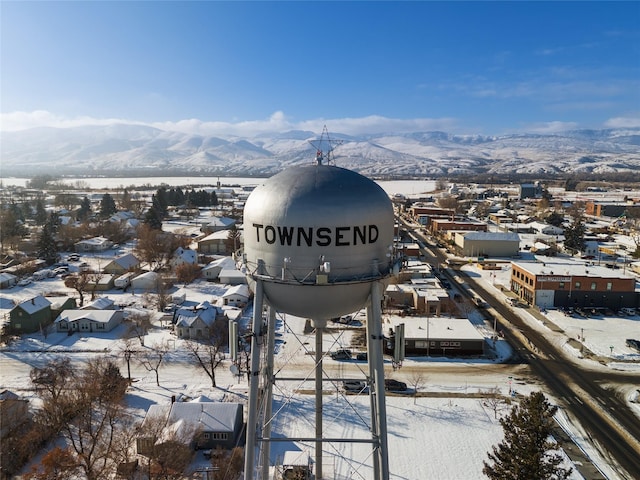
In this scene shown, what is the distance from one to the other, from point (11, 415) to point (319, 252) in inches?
647

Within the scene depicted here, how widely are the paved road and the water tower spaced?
1445 cm

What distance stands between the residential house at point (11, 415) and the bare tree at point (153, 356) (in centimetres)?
→ 735

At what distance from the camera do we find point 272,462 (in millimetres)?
17734

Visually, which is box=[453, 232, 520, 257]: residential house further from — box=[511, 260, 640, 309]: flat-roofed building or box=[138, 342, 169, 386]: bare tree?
box=[138, 342, 169, 386]: bare tree

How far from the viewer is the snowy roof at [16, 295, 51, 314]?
102ft

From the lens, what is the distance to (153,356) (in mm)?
27656

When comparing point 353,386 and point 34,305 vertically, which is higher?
point 34,305

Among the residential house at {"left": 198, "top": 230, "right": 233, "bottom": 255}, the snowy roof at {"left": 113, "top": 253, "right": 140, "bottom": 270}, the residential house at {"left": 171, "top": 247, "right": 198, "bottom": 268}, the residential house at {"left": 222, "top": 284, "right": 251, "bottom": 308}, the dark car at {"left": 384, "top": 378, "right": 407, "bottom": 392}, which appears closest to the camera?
the dark car at {"left": 384, "top": 378, "right": 407, "bottom": 392}

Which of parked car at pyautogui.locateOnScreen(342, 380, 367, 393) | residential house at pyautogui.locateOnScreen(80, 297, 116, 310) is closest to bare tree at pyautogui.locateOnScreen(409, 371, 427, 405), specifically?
parked car at pyautogui.locateOnScreen(342, 380, 367, 393)

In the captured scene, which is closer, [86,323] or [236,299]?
[86,323]

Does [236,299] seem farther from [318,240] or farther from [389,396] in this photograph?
[318,240]

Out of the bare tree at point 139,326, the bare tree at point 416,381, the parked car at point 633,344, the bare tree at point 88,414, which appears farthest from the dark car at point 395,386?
the bare tree at point 139,326

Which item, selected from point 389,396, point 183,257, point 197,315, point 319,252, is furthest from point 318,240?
point 183,257

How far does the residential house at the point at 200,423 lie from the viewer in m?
17.7
